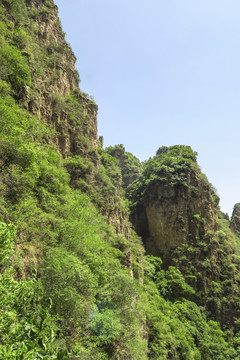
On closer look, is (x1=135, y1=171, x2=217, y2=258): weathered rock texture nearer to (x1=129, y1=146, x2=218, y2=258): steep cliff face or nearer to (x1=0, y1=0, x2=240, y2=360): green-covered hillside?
(x1=129, y1=146, x2=218, y2=258): steep cliff face

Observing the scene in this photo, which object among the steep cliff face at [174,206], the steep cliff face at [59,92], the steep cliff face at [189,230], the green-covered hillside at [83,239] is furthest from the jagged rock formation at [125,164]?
the steep cliff face at [59,92]

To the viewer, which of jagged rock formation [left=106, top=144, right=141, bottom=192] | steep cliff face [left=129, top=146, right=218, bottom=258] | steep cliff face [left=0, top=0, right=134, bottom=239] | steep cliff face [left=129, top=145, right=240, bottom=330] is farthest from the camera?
jagged rock formation [left=106, top=144, right=141, bottom=192]

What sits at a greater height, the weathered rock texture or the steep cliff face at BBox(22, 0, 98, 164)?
the steep cliff face at BBox(22, 0, 98, 164)

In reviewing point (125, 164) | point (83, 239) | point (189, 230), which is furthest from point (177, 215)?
point (125, 164)

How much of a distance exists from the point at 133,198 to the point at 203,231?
60.0 feet

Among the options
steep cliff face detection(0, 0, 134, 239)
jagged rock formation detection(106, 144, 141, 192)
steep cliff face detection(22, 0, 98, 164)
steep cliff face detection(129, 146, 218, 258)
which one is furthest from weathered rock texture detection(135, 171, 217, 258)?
jagged rock formation detection(106, 144, 141, 192)

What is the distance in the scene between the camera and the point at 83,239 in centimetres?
1562

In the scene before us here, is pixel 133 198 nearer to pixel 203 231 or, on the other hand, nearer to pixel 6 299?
pixel 203 231

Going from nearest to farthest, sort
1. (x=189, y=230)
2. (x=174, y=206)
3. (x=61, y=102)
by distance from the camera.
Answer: (x=61, y=102), (x=189, y=230), (x=174, y=206)

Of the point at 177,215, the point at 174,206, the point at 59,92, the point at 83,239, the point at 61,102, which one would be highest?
the point at 59,92

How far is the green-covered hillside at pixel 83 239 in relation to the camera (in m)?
10.4

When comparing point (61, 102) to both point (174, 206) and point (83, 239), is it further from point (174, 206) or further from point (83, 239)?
point (174, 206)

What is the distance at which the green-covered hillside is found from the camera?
10.4m

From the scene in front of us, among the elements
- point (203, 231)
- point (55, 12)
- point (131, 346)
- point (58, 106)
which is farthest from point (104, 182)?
point (55, 12)
